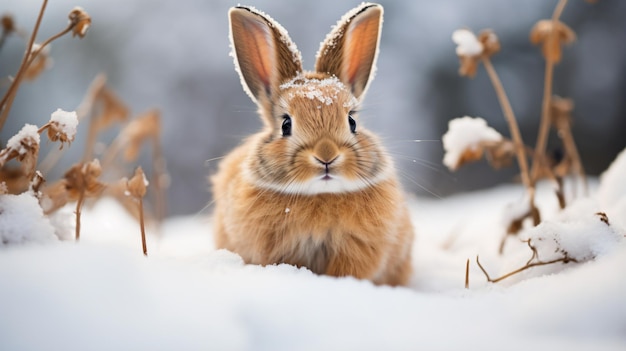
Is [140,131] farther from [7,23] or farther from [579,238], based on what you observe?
[579,238]

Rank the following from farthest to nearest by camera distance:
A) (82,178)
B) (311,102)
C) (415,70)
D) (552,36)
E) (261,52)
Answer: (415,70) → (552,36) → (261,52) → (311,102) → (82,178)

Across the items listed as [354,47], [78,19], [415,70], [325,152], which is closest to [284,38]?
[354,47]

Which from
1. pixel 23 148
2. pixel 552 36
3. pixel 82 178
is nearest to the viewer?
pixel 23 148

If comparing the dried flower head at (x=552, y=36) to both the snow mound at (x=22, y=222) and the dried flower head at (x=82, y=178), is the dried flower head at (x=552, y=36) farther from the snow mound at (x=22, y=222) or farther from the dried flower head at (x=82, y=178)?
the snow mound at (x=22, y=222)

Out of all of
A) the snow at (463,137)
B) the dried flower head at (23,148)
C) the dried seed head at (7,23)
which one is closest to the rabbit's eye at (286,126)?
the snow at (463,137)

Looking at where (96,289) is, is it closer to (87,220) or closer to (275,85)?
(275,85)

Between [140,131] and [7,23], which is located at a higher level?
[7,23]
